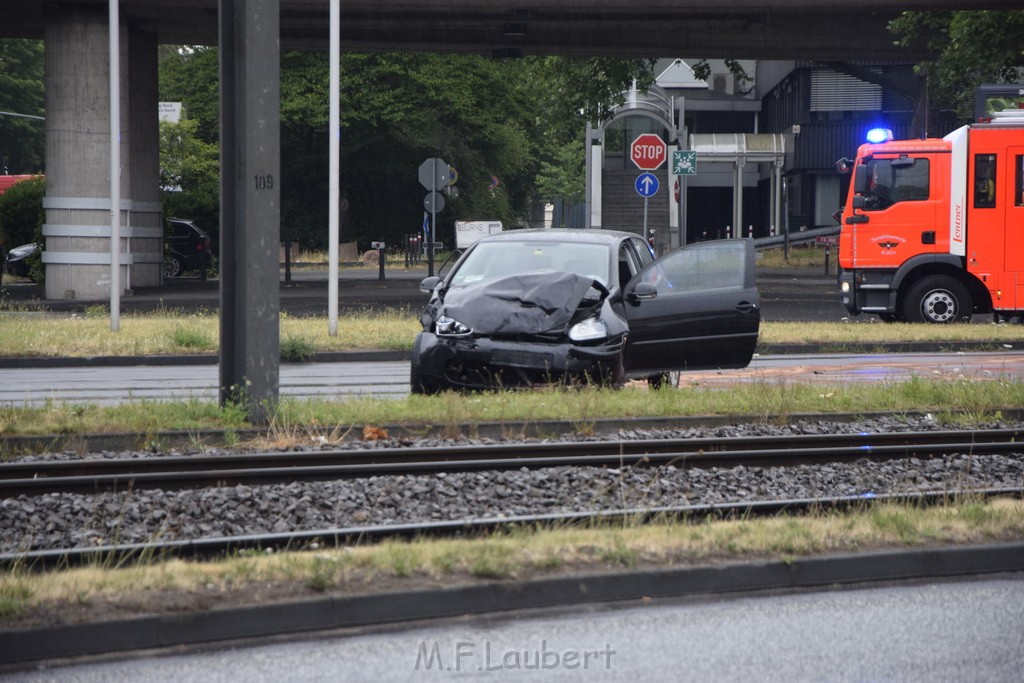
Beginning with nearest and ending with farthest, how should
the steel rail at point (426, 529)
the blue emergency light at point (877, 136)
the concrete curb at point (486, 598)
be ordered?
1. the concrete curb at point (486, 598)
2. the steel rail at point (426, 529)
3. the blue emergency light at point (877, 136)

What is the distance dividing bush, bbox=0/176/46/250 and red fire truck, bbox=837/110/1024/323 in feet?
71.0

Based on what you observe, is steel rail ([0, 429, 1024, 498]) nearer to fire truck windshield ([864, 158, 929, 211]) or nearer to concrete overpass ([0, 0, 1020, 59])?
fire truck windshield ([864, 158, 929, 211])

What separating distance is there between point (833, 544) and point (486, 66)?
1799 inches

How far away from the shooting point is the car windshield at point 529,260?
12.0m

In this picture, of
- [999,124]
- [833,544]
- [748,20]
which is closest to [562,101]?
[748,20]

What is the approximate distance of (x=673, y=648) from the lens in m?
4.93

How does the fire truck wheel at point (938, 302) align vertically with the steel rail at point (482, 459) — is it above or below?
above

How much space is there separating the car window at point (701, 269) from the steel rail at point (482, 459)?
2.54 meters

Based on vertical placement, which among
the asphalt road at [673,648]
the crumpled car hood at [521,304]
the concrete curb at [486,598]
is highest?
the crumpled car hood at [521,304]

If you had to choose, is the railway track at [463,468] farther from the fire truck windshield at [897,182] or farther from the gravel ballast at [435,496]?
the fire truck windshield at [897,182]

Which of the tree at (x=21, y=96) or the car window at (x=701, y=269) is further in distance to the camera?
the tree at (x=21, y=96)

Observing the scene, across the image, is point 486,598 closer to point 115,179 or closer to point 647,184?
point 115,179

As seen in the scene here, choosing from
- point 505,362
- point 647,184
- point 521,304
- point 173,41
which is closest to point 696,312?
point 521,304

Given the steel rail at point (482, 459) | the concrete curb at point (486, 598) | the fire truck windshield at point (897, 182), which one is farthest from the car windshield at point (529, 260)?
the fire truck windshield at point (897, 182)
